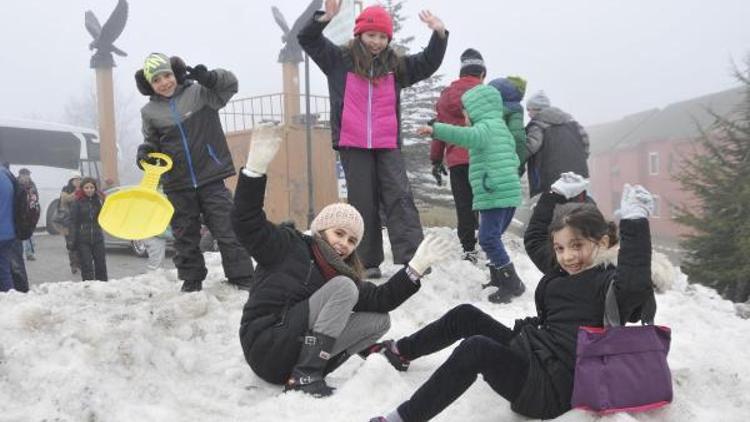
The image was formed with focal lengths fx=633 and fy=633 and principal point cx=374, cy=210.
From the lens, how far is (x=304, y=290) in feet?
10.5

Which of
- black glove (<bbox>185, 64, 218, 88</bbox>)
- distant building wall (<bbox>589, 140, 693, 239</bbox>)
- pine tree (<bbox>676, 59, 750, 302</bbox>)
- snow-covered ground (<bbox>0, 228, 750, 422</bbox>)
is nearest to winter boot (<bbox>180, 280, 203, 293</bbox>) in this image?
snow-covered ground (<bbox>0, 228, 750, 422</bbox>)

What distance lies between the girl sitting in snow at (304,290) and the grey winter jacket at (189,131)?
197 centimetres

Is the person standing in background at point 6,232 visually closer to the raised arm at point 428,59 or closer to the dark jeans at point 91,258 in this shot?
the dark jeans at point 91,258

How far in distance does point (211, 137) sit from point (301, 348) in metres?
2.49

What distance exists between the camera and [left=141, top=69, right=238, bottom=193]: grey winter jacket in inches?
194

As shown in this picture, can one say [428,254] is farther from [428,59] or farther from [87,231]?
[87,231]

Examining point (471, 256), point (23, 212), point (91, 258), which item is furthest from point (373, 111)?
point (91, 258)

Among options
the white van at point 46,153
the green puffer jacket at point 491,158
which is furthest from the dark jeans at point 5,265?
the white van at point 46,153

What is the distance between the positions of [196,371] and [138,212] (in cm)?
148

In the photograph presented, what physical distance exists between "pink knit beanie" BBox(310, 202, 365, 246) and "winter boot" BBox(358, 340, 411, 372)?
0.67 m

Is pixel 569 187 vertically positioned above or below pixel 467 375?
above

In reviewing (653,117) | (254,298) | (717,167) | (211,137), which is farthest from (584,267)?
(653,117)

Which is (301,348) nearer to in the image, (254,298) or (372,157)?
(254,298)

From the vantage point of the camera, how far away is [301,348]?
311 centimetres
